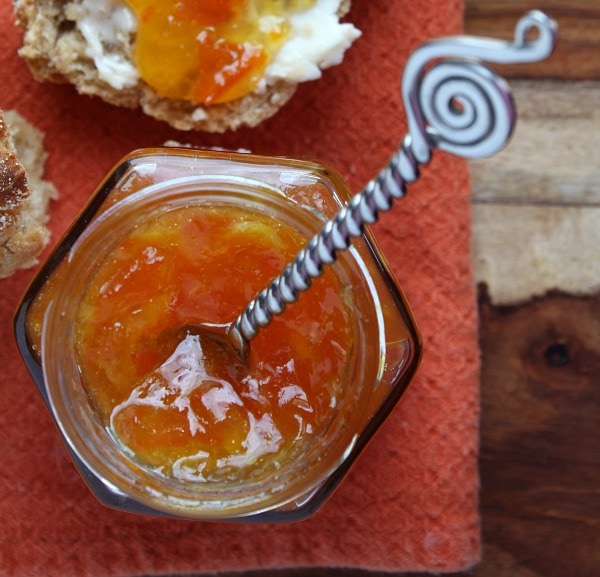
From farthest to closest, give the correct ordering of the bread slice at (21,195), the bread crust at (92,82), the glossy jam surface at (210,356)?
the bread crust at (92,82) < the bread slice at (21,195) < the glossy jam surface at (210,356)

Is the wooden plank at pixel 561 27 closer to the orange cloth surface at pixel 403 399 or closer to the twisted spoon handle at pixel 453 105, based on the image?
the orange cloth surface at pixel 403 399

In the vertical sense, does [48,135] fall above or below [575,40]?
above

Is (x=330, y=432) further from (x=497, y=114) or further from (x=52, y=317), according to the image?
(x=497, y=114)

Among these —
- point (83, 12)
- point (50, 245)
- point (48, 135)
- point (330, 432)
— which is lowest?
point (330, 432)

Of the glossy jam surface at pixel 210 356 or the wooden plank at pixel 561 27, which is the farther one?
the wooden plank at pixel 561 27

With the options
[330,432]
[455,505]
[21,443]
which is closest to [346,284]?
[330,432]

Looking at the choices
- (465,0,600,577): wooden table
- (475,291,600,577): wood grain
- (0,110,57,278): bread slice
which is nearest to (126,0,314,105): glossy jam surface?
(0,110,57,278): bread slice

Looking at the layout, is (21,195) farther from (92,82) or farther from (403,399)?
(403,399)

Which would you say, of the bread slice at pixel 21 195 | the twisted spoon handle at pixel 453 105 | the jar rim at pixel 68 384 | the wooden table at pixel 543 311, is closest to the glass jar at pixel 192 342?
the jar rim at pixel 68 384
